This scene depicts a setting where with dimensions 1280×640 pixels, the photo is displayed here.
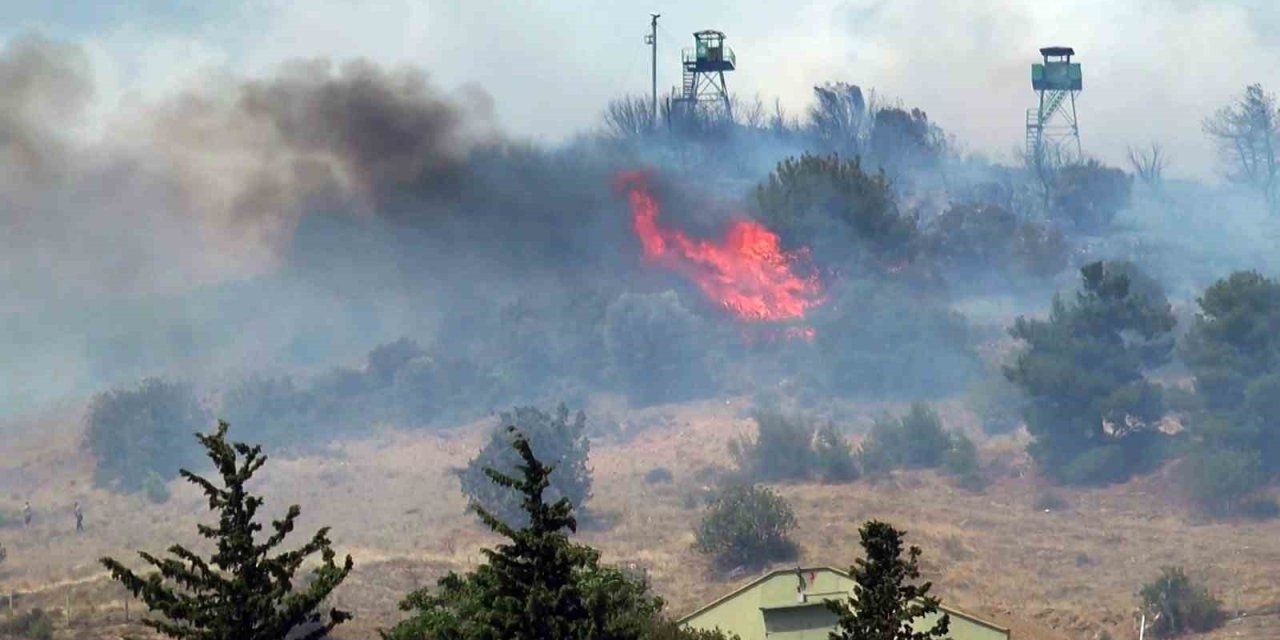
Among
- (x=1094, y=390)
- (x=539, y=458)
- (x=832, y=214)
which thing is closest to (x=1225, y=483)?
(x=1094, y=390)

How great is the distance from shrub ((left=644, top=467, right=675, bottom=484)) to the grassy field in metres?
0.65

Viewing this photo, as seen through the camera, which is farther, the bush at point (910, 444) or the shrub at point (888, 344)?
the shrub at point (888, 344)

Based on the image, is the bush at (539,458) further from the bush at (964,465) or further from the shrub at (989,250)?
the shrub at (989,250)

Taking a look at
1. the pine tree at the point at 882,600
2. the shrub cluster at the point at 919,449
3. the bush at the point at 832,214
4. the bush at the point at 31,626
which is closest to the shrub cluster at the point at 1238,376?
the shrub cluster at the point at 919,449

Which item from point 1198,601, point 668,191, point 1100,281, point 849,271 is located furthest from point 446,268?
point 1198,601

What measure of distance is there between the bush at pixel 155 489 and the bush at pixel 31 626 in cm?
2743

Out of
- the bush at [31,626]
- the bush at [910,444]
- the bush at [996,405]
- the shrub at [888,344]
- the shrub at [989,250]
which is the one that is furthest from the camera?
the shrub at [989,250]

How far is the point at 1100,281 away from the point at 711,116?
5828 cm

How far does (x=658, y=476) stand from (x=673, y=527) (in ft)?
33.2

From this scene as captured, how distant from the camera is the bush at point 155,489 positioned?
3211 inches

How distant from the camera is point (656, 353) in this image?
329ft

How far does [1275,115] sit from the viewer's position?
6088 inches

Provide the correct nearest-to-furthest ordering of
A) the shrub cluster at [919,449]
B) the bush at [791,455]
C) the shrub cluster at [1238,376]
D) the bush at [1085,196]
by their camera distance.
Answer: the shrub cluster at [1238,376] → the bush at [791,455] → the shrub cluster at [919,449] → the bush at [1085,196]

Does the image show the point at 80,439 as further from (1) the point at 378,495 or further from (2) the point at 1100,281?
(2) the point at 1100,281
